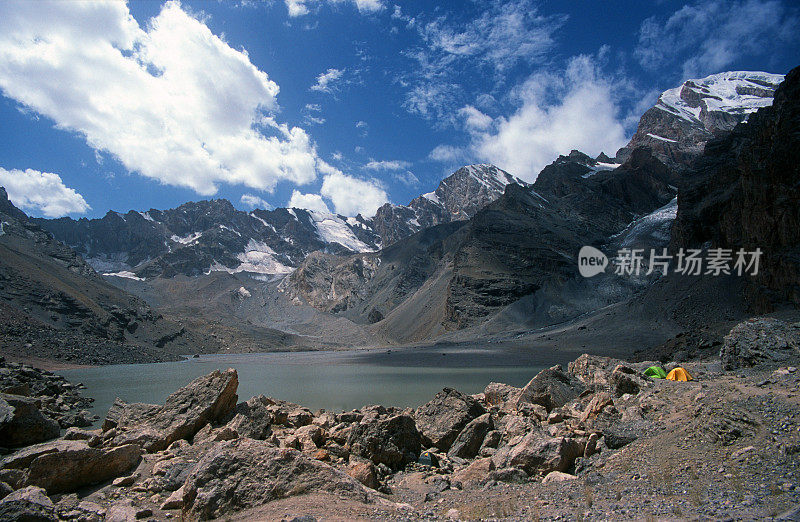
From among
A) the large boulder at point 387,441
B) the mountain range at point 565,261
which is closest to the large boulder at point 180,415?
the large boulder at point 387,441

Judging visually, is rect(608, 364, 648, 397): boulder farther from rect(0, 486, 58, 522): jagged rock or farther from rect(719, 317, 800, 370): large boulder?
rect(0, 486, 58, 522): jagged rock

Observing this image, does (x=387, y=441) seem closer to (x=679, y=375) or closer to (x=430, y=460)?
(x=430, y=460)

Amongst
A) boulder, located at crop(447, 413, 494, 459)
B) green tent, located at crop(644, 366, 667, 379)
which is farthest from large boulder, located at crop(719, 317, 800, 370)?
boulder, located at crop(447, 413, 494, 459)

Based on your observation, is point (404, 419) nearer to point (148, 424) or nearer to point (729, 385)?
point (148, 424)

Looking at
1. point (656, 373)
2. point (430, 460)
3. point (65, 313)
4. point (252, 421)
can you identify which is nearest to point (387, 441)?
point (430, 460)

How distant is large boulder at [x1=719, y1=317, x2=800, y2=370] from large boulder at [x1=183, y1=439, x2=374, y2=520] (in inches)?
653

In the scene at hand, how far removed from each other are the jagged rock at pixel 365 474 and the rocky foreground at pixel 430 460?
1.2 inches

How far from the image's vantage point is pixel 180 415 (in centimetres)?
1190

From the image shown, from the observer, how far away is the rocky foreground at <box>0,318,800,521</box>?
20.7 ft

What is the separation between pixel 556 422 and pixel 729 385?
13.9 ft

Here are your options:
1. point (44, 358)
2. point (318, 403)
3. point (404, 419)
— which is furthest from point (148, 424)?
point (44, 358)

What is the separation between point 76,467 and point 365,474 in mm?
5417

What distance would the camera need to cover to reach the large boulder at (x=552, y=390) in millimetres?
15062

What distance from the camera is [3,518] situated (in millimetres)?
5051
